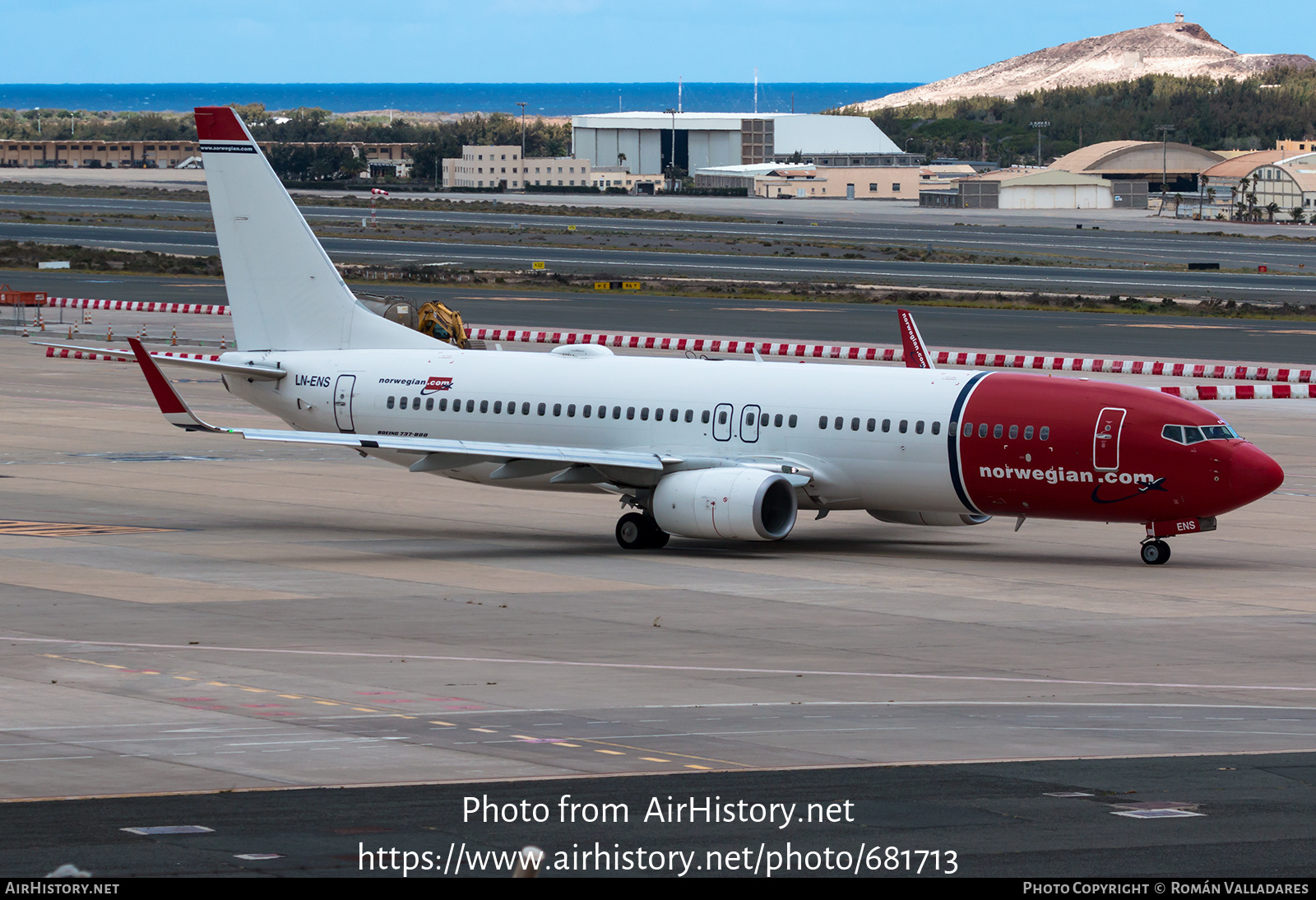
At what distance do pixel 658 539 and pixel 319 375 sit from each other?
32.6 feet

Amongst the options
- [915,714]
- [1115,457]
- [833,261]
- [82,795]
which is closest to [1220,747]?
[915,714]

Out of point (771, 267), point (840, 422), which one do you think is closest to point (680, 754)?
point (840, 422)

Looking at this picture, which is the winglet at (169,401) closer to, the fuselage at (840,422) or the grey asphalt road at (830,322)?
the fuselage at (840,422)

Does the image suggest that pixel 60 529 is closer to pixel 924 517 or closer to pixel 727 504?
pixel 727 504

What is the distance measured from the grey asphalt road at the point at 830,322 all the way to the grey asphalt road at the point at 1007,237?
50.9 meters

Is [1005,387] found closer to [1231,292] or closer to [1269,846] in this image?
[1269,846]

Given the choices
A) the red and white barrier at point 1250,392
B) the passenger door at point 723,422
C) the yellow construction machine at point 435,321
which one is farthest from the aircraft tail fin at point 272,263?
the red and white barrier at point 1250,392

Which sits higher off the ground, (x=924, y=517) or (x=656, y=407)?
(x=656, y=407)

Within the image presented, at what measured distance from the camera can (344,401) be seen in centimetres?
4428

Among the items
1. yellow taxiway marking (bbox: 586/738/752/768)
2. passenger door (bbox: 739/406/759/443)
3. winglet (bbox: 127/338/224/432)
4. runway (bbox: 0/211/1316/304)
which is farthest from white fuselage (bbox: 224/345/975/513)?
runway (bbox: 0/211/1316/304)

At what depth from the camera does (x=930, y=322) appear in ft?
319

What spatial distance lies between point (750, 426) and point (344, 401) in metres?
10.4

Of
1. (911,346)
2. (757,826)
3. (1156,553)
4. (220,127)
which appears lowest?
(1156,553)

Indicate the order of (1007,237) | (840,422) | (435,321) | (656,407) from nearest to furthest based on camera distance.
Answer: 1. (840,422)
2. (656,407)
3. (435,321)
4. (1007,237)
